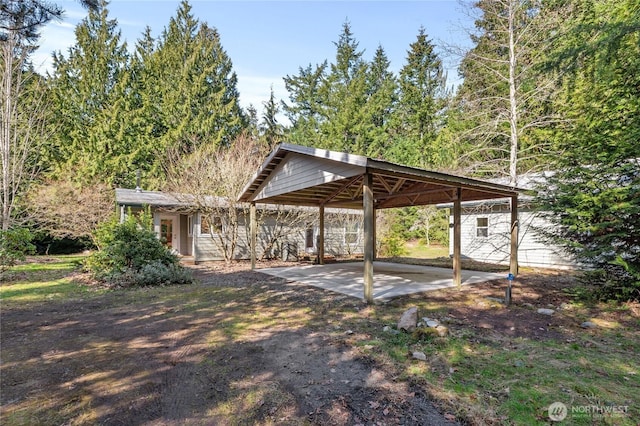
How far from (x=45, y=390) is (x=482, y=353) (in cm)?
455

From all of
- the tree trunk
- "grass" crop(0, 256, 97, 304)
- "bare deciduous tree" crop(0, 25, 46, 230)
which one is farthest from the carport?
"bare deciduous tree" crop(0, 25, 46, 230)

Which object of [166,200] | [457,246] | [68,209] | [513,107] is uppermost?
[513,107]

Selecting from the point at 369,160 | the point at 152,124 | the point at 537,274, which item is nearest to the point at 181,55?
the point at 152,124

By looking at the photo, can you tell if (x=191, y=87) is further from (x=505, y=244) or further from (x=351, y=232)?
(x=505, y=244)

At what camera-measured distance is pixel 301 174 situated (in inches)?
337

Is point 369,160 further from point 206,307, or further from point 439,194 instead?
point 439,194

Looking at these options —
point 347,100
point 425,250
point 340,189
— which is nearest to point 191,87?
point 347,100

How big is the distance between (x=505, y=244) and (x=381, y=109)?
18572mm

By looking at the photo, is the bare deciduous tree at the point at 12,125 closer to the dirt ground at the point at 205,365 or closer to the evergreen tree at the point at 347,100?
the dirt ground at the point at 205,365

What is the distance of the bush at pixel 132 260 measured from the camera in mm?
8445

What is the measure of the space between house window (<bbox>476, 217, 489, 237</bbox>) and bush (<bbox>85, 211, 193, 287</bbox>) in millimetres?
12167

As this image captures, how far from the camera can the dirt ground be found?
8.80 ft

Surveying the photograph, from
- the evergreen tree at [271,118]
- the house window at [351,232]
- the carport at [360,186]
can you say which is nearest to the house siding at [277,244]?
the house window at [351,232]

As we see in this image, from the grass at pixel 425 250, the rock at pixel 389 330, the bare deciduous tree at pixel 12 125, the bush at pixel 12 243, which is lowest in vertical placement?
the grass at pixel 425 250
